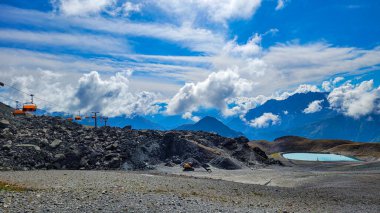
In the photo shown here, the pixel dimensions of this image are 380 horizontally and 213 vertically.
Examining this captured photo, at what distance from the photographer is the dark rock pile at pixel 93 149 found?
165ft

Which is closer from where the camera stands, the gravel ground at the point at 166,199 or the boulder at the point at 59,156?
the gravel ground at the point at 166,199

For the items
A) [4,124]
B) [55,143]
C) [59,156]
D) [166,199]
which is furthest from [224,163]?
[166,199]

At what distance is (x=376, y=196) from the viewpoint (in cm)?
3638

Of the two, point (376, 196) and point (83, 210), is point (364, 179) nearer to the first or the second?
point (376, 196)

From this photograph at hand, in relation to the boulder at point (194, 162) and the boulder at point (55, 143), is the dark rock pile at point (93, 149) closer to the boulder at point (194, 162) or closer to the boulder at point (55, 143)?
the boulder at point (55, 143)

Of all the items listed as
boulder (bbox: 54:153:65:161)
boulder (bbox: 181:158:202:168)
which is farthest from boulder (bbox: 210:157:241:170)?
boulder (bbox: 54:153:65:161)

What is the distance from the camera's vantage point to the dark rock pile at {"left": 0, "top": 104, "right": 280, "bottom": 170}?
50281mm

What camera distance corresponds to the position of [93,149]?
192ft

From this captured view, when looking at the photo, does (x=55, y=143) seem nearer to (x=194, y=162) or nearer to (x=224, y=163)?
(x=194, y=162)

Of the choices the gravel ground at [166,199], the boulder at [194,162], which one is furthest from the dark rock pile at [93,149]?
the gravel ground at [166,199]

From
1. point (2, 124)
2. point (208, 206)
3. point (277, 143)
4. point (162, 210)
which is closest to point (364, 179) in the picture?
point (208, 206)

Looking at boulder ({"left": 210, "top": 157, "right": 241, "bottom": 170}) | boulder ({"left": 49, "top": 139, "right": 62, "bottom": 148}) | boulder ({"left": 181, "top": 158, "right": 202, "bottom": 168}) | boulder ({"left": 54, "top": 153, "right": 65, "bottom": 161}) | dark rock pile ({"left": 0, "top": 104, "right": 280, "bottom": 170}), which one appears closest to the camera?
dark rock pile ({"left": 0, "top": 104, "right": 280, "bottom": 170})

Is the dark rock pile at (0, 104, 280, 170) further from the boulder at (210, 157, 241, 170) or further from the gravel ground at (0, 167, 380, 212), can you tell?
the gravel ground at (0, 167, 380, 212)

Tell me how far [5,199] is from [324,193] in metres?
30.0
